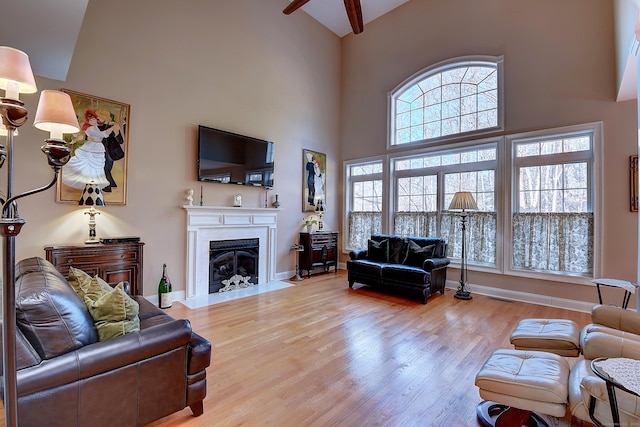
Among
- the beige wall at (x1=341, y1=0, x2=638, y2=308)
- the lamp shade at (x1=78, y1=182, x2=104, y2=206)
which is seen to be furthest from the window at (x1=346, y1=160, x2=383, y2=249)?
the lamp shade at (x1=78, y1=182, x2=104, y2=206)

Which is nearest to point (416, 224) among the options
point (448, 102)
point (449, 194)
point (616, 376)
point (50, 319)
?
point (449, 194)

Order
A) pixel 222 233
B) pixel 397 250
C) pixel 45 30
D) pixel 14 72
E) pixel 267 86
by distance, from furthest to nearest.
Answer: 1. pixel 267 86
2. pixel 397 250
3. pixel 222 233
4. pixel 45 30
5. pixel 14 72

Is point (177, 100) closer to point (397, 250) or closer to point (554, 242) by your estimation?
point (397, 250)

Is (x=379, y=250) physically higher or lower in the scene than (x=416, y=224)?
lower

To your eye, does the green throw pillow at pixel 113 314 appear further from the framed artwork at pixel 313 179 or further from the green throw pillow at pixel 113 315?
the framed artwork at pixel 313 179

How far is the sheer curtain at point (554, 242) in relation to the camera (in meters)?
4.09

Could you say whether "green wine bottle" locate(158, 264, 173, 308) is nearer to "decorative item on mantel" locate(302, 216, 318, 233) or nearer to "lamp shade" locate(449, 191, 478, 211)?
"decorative item on mantel" locate(302, 216, 318, 233)

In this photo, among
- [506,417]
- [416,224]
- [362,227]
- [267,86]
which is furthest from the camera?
[362,227]

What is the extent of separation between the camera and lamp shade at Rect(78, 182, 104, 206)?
11.6 ft

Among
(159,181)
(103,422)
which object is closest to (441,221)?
(159,181)

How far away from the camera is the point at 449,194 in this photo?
5.34 metres

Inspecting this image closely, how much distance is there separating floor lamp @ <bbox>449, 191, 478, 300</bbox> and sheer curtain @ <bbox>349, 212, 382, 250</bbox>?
1823 millimetres

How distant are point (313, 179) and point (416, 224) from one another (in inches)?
91.9

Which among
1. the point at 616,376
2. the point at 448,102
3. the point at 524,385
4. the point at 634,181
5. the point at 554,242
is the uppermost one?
the point at 448,102
